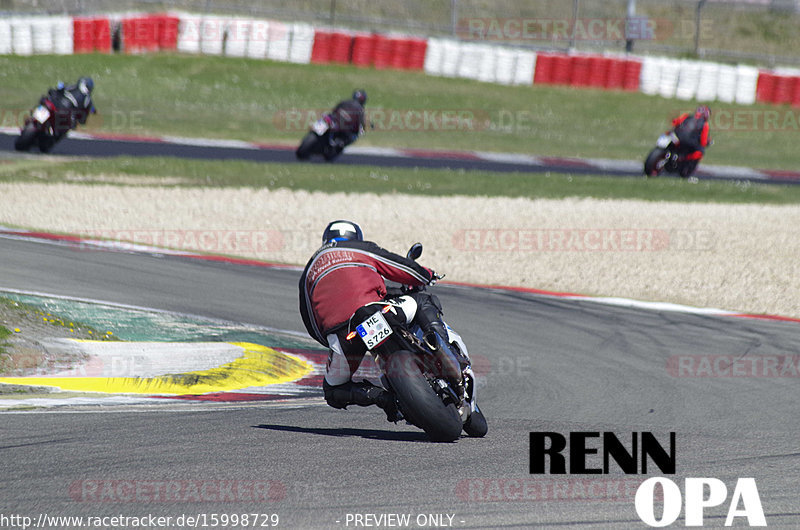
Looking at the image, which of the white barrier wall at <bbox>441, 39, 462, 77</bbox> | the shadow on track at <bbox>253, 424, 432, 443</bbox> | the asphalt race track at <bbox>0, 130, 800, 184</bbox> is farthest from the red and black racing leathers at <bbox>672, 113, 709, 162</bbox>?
the shadow on track at <bbox>253, 424, 432, 443</bbox>

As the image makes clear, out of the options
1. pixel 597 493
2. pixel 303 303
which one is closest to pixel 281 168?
pixel 303 303

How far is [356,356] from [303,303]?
1.82 feet

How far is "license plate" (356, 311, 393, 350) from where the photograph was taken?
575cm

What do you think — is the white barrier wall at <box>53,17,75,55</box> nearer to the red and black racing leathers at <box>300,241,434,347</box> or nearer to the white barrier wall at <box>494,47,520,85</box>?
the white barrier wall at <box>494,47,520,85</box>

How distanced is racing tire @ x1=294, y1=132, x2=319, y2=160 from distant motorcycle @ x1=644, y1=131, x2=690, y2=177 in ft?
20.8

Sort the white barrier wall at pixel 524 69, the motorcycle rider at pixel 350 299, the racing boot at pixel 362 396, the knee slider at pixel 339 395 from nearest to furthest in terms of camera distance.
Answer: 1. the racing boot at pixel 362 396
2. the motorcycle rider at pixel 350 299
3. the knee slider at pixel 339 395
4. the white barrier wall at pixel 524 69

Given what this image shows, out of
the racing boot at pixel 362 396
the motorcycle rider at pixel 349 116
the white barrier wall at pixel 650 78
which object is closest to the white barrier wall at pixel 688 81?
the white barrier wall at pixel 650 78

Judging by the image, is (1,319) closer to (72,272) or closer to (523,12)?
(72,272)

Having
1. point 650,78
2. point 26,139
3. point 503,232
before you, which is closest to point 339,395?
point 503,232

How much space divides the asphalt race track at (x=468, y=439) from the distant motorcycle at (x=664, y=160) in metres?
10.1

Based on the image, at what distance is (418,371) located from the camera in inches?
226

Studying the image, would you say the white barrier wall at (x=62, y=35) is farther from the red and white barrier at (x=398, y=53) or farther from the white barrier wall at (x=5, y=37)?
the white barrier wall at (x=5, y=37)

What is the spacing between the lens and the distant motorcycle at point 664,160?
67.1 ft

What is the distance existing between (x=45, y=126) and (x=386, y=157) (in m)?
6.61
